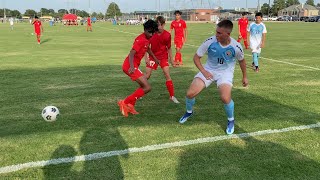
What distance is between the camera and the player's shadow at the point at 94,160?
396cm

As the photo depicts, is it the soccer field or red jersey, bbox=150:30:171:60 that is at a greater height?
red jersey, bbox=150:30:171:60

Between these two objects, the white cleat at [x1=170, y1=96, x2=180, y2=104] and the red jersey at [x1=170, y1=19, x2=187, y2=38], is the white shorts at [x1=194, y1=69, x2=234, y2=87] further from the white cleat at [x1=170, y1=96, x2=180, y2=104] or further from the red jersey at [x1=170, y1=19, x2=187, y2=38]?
the red jersey at [x1=170, y1=19, x2=187, y2=38]

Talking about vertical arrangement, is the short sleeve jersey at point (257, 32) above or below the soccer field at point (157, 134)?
above

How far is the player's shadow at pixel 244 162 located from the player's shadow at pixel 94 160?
0.84 meters

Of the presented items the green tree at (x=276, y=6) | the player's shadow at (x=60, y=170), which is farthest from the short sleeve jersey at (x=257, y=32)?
the green tree at (x=276, y=6)

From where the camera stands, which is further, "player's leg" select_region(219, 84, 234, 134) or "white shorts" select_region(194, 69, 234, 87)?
"white shorts" select_region(194, 69, 234, 87)

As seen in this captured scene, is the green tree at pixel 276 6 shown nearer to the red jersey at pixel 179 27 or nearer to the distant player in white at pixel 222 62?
the red jersey at pixel 179 27

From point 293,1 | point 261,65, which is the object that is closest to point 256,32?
point 261,65

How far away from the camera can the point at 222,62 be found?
18.2 ft

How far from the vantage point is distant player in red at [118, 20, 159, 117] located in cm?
588

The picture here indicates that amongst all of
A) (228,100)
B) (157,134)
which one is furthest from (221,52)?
(157,134)

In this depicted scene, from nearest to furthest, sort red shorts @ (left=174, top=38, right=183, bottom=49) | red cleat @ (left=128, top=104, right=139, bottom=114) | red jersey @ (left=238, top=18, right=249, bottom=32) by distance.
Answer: red cleat @ (left=128, top=104, right=139, bottom=114) → red shorts @ (left=174, top=38, right=183, bottom=49) → red jersey @ (left=238, top=18, right=249, bottom=32)

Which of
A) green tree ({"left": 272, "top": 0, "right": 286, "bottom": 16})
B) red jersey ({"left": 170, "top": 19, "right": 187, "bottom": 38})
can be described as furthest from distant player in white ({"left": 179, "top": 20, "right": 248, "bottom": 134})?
green tree ({"left": 272, "top": 0, "right": 286, "bottom": 16})

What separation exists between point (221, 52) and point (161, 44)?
2.48 meters
